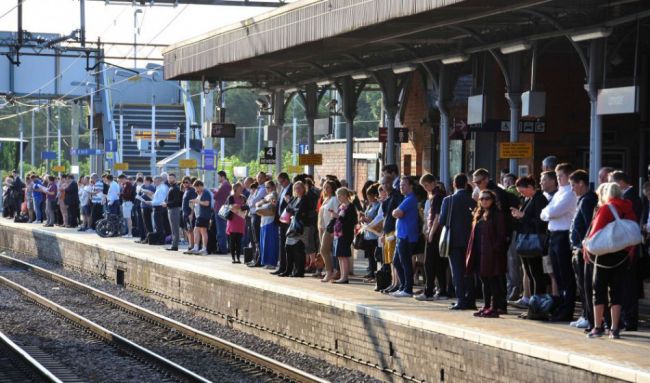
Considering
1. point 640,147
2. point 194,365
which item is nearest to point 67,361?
point 194,365

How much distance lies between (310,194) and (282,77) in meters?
8.29

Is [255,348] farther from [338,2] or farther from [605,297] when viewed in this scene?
[605,297]

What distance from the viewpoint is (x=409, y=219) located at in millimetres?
16500

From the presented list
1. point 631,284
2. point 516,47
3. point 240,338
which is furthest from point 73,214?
point 631,284

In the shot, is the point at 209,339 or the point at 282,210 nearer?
the point at 209,339

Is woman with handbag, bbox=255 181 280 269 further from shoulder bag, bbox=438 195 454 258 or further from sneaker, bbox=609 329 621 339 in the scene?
sneaker, bbox=609 329 621 339

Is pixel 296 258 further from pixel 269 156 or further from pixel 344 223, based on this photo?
pixel 269 156

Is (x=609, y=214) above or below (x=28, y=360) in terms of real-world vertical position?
above

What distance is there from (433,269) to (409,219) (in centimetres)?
71

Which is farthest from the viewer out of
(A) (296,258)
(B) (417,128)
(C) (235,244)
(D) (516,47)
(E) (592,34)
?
(B) (417,128)

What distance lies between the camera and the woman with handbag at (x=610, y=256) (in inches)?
464

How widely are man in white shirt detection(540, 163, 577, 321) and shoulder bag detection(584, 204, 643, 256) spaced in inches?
58.1

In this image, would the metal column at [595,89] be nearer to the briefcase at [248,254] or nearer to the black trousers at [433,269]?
the black trousers at [433,269]

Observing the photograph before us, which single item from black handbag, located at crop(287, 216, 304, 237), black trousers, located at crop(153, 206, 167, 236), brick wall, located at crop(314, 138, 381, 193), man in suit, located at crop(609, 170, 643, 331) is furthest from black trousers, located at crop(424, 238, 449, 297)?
brick wall, located at crop(314, 138, 381, 193)
